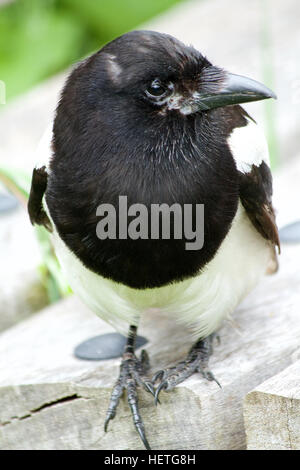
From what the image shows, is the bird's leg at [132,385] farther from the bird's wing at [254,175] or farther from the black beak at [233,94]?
the black beak at [233,94]

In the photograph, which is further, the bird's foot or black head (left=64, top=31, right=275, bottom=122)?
the bird's foot

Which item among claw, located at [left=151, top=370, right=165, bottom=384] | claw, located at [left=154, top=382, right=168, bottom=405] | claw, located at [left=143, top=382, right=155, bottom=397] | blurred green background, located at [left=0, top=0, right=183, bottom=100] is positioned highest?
blurred green background, located at [left=0, top=0, right=183, bottom=100]

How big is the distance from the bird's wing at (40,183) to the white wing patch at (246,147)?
0.40 meters

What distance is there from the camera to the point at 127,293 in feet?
6.79

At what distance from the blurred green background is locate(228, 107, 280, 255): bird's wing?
206 cm

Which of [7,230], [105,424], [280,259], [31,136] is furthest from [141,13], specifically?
[105,424]

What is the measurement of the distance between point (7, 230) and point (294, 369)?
51.8 inches

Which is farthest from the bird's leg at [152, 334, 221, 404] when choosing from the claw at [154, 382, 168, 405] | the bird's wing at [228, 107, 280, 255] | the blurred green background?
the blurred green background

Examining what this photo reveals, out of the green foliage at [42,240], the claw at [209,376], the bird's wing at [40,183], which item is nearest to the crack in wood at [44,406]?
the claw at [209,376]

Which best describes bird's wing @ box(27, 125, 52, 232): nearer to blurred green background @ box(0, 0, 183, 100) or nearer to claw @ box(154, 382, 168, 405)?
claw @ box(154, 382, 168, 405)

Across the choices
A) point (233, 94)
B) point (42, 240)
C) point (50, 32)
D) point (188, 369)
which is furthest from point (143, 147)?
point (50, 32)

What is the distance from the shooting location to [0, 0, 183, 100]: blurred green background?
13.4ft

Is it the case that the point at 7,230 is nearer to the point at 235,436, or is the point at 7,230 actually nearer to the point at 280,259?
the point at 280,259

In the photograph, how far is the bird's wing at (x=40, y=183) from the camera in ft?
6.73
